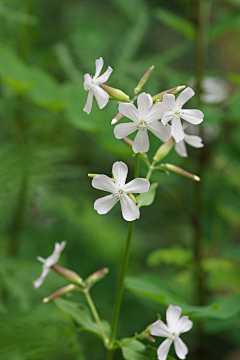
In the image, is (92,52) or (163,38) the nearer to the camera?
(92,52)

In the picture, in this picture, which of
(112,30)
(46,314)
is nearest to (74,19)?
(112,30)

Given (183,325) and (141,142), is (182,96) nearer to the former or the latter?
(141,142)

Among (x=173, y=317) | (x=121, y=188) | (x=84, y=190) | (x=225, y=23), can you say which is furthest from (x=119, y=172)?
(x=84, y=190)

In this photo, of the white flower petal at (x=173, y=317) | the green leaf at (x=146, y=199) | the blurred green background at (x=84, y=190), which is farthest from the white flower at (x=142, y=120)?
the blurred green background at (x=84, y=190)

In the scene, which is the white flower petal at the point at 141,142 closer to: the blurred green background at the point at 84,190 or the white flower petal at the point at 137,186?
the white flower petal at the point at 137,186

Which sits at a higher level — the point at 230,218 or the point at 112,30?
the point at 112,30

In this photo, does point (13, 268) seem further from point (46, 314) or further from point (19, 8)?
point (19, 8)
